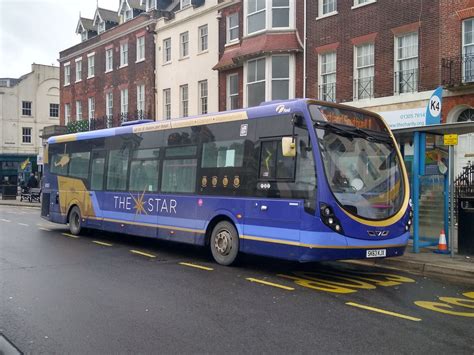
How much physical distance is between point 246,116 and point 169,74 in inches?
898

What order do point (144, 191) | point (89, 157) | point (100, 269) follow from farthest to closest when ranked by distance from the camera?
point (89, 157)
point (144, 191)
point (100, 269)

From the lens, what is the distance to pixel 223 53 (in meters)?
27.5

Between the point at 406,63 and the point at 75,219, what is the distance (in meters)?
13.2

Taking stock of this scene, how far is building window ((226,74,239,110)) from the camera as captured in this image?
26.6m

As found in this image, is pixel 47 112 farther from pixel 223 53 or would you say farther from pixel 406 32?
pixel 406 32

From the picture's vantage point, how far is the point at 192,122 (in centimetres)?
1135

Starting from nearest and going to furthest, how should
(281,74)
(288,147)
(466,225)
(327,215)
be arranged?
(327,215) → (288,147) → (466,225) → (281,74)

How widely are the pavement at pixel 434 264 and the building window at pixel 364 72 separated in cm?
1075

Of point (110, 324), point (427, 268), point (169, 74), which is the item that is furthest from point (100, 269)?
point (169, 74)

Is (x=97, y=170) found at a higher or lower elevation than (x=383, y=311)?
higher

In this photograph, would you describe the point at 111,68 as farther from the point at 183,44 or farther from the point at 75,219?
the point at 75,219

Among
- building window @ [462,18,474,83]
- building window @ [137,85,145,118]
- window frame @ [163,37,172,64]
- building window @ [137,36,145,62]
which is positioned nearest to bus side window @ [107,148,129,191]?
building window @ [462,18,474,83]

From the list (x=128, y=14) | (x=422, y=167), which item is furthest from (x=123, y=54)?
(x=422, y=167)

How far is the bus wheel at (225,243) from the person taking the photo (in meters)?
9.86
